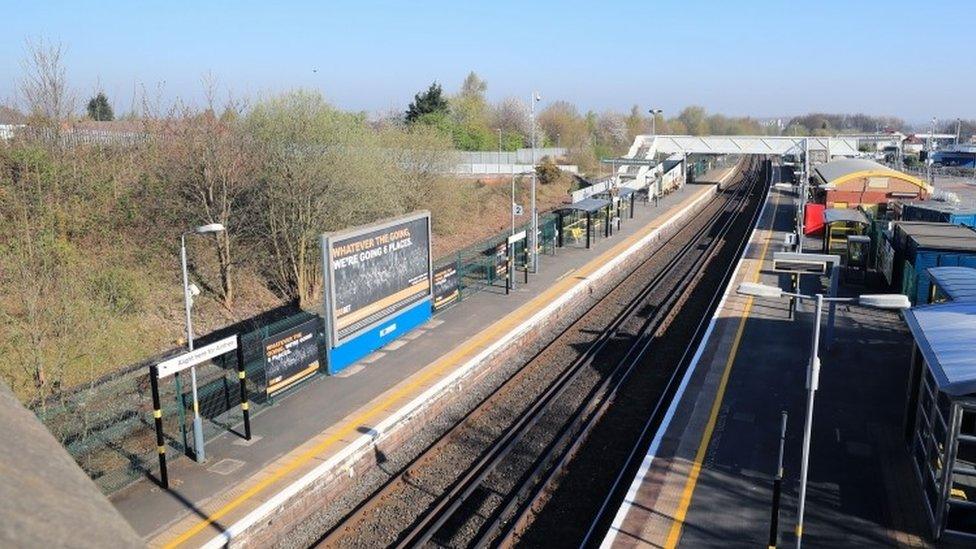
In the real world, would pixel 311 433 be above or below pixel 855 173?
below

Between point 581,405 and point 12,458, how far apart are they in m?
12.4

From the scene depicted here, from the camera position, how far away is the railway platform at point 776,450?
9.81 m

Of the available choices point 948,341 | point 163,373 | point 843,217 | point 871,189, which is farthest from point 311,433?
point 871,189

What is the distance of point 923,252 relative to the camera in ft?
62.7

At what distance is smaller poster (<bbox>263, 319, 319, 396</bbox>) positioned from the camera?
13.9 m

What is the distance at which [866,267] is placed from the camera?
26438 mm

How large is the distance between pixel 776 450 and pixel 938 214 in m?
20.8

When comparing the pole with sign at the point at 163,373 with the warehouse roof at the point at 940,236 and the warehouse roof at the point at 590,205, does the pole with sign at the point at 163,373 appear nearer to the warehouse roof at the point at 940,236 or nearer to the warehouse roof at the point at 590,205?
the warehouse roof at the point at 940,236

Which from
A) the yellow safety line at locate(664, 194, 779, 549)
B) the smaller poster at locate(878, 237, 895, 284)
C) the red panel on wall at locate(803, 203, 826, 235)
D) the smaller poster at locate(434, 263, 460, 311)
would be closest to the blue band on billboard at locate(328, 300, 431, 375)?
the smaller poster at locate(434, 263, 460, 311)

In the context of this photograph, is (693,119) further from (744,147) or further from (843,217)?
(843,217)

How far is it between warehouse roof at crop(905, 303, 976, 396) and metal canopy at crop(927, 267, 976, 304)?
2.88 ft

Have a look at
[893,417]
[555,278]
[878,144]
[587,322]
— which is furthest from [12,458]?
[878,144]

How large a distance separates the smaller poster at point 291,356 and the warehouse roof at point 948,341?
11.2m

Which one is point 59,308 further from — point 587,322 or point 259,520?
point 587,322
